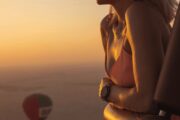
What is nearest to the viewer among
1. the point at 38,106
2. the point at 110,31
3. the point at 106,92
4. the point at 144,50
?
the point at 144,50

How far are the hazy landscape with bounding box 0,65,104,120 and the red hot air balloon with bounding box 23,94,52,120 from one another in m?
0.02

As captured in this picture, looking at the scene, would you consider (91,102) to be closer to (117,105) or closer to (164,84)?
(117,105)

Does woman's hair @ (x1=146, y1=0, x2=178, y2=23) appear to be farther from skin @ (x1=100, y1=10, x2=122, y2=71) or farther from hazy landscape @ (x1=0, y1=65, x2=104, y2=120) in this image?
hazy landscape @ (x1=0, y1=65, x2=104, y2=120)

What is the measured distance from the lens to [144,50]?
73 centimetres

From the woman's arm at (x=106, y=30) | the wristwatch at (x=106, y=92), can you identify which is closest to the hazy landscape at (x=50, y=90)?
the woman's arm at (x=106, y=30)

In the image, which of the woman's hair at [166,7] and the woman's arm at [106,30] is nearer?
the woman's hair at [166,7]

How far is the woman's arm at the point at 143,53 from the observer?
0.72 metres

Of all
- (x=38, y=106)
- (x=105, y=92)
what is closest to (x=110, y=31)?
(x=105, y=92)

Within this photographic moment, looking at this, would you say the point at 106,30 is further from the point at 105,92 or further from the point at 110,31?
the point at 105,92

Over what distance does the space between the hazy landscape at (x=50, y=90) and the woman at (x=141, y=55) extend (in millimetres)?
1200

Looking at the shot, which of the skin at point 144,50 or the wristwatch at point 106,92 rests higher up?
the skin at point 144,50

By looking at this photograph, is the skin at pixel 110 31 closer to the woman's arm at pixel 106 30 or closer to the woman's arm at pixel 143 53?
the woman's arm at pixel 106 30

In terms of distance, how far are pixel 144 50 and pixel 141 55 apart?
0.01 meters

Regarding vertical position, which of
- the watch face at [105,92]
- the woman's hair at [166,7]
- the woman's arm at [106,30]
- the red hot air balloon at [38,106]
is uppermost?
the woman's hair at [166,7]
